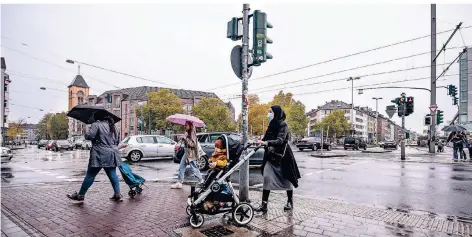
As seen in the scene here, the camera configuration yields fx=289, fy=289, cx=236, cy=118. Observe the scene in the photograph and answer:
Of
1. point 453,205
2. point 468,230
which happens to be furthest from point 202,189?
point 453,205

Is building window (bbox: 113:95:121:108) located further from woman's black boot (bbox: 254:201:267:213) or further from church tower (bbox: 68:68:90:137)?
woman's black boot (bbox: 254:201:267:213)

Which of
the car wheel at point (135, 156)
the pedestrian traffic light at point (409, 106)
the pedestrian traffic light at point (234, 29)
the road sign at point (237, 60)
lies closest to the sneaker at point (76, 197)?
the road sign at point (237, 60)

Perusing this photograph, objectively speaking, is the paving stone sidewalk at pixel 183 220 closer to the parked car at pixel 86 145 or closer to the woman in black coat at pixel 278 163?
the woman in black coat at pixel 278 163

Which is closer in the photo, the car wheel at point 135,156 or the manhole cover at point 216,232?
the manhole cover at point 216,232

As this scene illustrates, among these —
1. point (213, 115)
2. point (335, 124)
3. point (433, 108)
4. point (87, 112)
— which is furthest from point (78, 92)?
point (87, 112)

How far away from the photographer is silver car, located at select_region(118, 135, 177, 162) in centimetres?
1584

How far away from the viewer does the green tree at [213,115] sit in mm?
53344

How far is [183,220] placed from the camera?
14.8 feet

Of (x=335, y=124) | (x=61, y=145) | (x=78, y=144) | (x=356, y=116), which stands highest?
(x=356, y=116)

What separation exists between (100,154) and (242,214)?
3.27 metres

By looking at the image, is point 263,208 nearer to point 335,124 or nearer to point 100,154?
point 100,154

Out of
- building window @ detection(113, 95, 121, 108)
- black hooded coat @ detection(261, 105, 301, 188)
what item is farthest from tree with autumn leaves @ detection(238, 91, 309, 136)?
black hooded coat @ detection(261, 105, 301, 188)

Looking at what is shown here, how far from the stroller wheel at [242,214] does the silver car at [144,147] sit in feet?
42.1

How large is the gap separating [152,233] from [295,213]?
7.66ft
